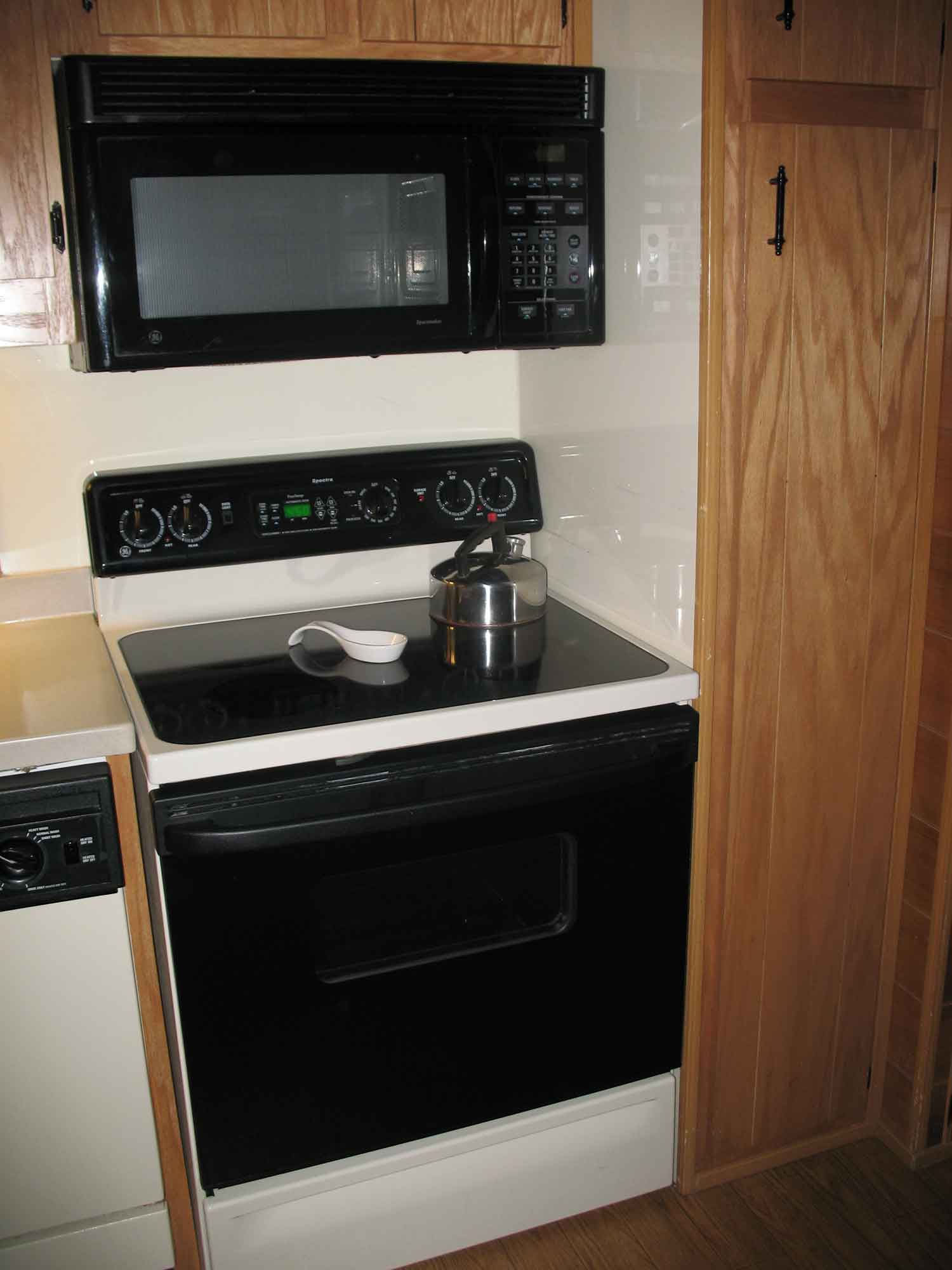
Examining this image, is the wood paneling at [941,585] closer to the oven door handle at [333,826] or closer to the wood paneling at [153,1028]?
the oven door handle at [333,826]

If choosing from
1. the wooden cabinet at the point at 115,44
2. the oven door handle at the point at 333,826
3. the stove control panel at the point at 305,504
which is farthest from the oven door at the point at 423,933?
the wooden cabinet at the point at 115,44

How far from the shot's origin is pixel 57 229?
1442 mm

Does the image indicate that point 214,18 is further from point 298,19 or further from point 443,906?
point 443,906

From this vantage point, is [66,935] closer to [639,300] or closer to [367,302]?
[367,302]

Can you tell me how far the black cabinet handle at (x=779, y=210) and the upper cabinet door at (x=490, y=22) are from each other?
428mm

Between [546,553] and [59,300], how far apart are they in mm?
892

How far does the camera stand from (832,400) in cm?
149

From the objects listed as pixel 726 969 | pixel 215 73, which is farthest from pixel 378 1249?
pixel 215 73

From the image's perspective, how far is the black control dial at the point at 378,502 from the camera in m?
1.87

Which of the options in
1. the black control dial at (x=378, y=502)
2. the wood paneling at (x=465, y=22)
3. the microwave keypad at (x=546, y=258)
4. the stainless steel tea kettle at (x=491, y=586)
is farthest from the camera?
the black control dial at (x=378, y=502)

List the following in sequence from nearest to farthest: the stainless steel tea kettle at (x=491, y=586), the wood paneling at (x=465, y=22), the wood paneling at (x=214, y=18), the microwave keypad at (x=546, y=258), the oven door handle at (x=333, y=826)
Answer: the oven door handle at (x=333, y=826) → the wood paneling at (x=214, y=18) → the wood paneling at (x=465, y=22) → the microwave keypad at (x=546, y=258) → the stainless steel tea kettle at (x=491, y=586)

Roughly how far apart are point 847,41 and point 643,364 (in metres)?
0.46

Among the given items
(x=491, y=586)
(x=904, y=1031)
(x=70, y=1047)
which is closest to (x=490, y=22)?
(x=491, y=586)

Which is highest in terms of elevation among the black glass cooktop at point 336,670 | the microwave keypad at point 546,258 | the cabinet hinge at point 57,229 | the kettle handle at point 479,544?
the cabinet hinge at point 57,229
